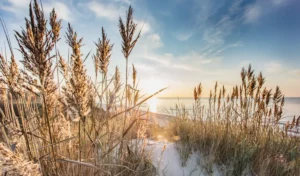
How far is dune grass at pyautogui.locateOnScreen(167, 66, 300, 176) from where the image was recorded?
3.01 metres

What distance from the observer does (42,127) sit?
1504 mm

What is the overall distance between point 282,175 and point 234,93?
1.84 meters

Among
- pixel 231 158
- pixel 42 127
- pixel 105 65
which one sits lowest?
pixel 231 158

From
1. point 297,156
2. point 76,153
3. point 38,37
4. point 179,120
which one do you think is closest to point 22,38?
point 38,37

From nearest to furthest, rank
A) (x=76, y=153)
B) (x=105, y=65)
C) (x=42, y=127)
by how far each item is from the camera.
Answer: (x=42, y=127), (x=105, y=65), (x=76, y=153)

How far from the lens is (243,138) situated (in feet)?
11.7

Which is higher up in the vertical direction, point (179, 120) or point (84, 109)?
point (84, 109)

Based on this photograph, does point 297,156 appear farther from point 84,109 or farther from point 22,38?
point 22,38

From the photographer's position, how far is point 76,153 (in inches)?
71.4

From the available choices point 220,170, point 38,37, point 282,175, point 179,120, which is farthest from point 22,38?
point 179,120

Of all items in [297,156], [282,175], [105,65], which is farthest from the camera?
[297,156]

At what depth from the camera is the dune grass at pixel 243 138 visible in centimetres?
301

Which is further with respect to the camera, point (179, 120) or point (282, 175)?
point (179, 120)

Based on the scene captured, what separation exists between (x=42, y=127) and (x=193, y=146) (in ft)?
8.89
